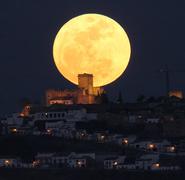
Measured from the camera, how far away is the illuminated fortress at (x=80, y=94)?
12512cm

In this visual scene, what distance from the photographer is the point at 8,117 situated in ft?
394

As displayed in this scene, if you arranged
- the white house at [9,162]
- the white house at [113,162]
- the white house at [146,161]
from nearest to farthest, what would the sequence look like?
1. the white house at [146,161]
2. the white house at [113,162]
3. the white house at [9,162]

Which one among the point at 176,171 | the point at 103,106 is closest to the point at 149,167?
the point at 176,171

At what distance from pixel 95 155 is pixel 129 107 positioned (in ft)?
86.6

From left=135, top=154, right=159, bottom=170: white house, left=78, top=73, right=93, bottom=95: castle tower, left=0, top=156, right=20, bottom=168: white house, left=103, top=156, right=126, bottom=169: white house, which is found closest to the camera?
left=135, top=154, right=159, bottom=170: white house

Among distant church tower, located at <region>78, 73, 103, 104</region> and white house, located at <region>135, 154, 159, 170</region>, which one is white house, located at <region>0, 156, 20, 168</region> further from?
distant church tower, located at <region>78, 73, 103, 104</region>

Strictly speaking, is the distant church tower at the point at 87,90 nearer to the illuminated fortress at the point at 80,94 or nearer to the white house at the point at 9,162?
the illuminated fortress at the point at 80,94

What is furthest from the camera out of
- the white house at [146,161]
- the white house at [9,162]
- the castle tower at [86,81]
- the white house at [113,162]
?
the castle tower at [86,81]

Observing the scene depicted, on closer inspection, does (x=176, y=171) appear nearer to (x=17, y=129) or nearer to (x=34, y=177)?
(x=34, y=177)

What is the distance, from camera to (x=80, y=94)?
127312 millimetres

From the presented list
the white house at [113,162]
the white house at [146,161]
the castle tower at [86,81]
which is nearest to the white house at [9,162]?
the white house at [113,162]

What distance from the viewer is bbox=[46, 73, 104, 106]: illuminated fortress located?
411 ft

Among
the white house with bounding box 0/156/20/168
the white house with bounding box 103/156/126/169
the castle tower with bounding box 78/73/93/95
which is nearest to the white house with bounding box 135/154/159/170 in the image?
the white house with bounding box 103/156/126/169

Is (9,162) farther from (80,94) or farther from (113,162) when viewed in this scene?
(80,94)
